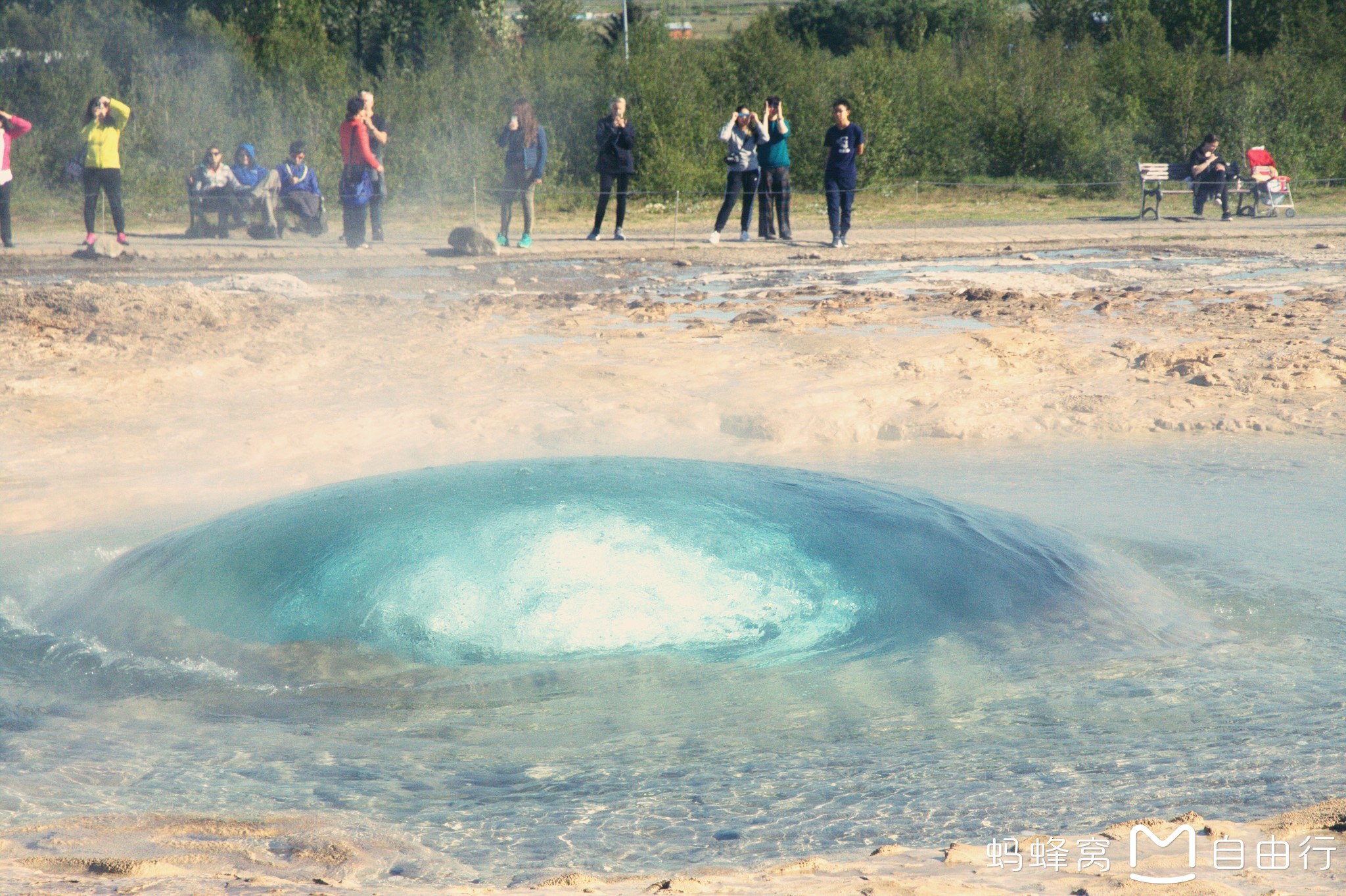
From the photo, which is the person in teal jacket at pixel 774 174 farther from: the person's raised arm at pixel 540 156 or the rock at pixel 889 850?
the rock at pixel 889 850

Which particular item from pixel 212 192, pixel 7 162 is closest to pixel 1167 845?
pixel 7 162

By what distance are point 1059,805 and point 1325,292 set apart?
1000 cm

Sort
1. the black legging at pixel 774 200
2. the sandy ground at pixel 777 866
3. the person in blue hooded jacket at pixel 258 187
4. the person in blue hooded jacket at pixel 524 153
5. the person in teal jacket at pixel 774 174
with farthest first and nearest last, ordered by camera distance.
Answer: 1. the person in blue hooded jacket at pixel 258 187
2. the black legging at pixel 774 200
3. the person in teal jacket at pixel 774 174
4. the person in blue hooded jacket at pixel 524 153
5. the sandy ground at pixel 777 866

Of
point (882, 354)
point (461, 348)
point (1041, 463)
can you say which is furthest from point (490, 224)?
point (1041, 463)

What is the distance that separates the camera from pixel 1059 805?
Answer: 320 cm

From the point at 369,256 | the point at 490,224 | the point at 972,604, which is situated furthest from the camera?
the point at 490,224

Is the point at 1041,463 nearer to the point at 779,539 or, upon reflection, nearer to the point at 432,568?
the point at 779,539

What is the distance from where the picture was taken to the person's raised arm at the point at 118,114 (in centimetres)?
1333

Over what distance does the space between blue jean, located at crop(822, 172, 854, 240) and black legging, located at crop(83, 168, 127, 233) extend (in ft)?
26.7

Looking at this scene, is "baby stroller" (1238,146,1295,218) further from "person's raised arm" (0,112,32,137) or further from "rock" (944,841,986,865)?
"rock" (944,841,986,865)

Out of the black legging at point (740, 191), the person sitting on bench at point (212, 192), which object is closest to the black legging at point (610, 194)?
the black legging at point (740, 191)

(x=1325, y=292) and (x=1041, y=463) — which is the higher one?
(x=1325, y=292)

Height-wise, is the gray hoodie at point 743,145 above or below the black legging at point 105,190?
above

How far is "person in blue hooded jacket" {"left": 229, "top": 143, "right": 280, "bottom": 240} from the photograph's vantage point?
1602 cm
